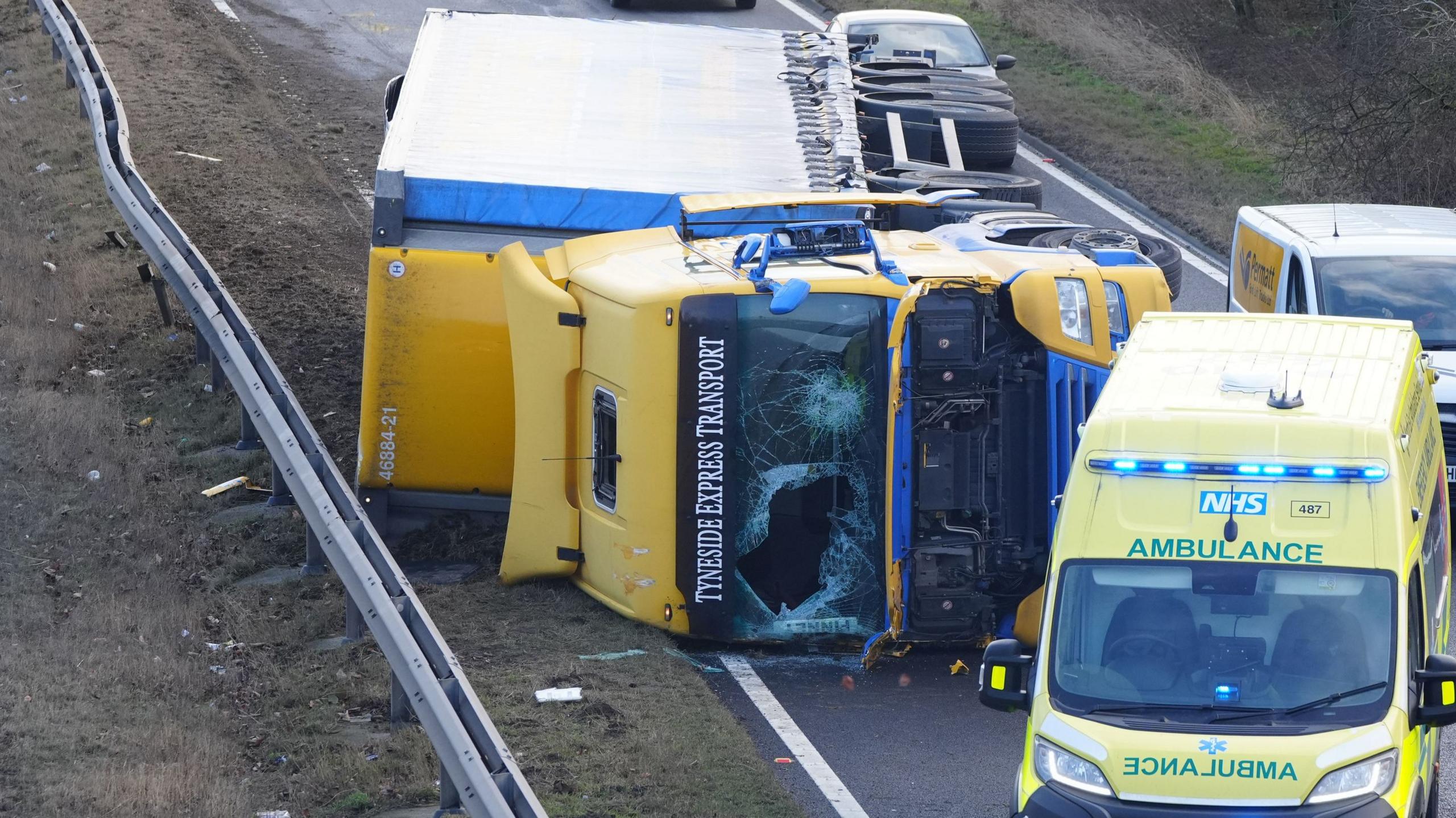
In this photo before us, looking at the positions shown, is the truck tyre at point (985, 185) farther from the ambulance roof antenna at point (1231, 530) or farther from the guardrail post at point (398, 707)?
the ambulance roof antenna at point (1231, 530)

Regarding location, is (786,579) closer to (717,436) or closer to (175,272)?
(717,436)

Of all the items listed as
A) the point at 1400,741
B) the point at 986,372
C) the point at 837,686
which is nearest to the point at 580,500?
the point at 837,686

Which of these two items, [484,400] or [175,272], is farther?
[175,272]

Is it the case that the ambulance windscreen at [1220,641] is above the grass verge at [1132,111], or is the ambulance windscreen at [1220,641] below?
above

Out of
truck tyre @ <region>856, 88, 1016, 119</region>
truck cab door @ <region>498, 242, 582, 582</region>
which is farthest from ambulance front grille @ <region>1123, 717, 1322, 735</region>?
A: truck tyre @ <region>856, 88, 1016, 119</region>

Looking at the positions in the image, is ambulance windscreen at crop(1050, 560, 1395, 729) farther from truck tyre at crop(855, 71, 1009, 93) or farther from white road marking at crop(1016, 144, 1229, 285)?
truck tyre at crop(855, 71, 1009, 93)

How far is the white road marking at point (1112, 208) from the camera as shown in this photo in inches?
736

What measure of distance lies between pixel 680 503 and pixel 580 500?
96cm

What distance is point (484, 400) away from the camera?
39.2 ft

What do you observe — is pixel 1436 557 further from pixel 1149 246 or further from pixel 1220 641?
pixel 1149 246

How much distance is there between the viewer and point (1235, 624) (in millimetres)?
7465

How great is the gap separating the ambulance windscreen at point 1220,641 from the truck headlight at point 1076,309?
271 centimetres

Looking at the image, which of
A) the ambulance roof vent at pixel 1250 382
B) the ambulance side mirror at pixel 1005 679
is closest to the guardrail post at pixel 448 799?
the ambulance side mirror at pixel 1005 679

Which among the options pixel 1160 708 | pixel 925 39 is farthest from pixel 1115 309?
pixel 925 39
